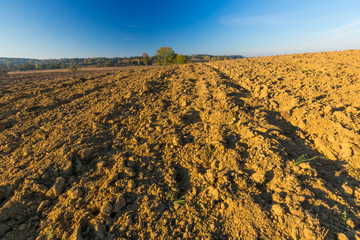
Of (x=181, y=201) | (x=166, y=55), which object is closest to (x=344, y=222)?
(x=181, y=201)

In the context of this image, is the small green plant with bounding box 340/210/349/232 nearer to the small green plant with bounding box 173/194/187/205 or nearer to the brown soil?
the brown soil

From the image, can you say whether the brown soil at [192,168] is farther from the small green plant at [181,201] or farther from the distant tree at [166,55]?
the distant tree at [166,55]

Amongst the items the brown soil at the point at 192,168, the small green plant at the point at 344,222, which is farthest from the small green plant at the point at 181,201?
the small green plant at the point at 344,222

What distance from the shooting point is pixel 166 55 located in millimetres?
35188

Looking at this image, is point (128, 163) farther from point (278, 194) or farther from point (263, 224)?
point (278, 194)

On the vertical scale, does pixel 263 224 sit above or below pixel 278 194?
below

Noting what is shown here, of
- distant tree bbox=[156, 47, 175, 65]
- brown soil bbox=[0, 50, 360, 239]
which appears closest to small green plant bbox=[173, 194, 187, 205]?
brown soil bbox=[0, 50, 360, 239]

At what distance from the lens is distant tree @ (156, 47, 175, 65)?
113ft

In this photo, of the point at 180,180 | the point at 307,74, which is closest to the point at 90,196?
the point at 180,180

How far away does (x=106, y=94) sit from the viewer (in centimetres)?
542

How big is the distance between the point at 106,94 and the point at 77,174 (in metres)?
3.56

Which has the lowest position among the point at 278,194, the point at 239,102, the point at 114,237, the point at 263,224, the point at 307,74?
the point at 114,237

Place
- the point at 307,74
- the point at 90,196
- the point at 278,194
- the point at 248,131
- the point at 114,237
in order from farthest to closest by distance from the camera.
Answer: the point at 307,74 < the point at 248,131 < the point at 90,196 < the point at 278,194 < the point at 114,237

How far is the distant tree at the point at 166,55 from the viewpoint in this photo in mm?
34531
